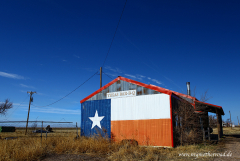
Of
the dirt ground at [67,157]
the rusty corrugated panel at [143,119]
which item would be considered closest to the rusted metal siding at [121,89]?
the rusty corrugated panel at [143,119]

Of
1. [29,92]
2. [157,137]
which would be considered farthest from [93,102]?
[29,92]

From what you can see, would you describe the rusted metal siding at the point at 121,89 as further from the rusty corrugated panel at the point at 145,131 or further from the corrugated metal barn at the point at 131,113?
the rusty corrugated panel at the point at 145,131

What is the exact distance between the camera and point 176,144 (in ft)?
45.3

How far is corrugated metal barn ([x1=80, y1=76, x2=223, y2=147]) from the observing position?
13.8 metres

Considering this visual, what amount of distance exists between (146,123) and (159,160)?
4700 mm

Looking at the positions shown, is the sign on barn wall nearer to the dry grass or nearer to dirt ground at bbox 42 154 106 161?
the dry grass

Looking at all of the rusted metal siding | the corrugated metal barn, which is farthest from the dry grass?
the rusted metal siding

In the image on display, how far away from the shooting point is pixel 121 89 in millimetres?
16062

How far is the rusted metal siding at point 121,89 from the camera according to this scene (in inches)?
587

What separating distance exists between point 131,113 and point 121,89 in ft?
7.22

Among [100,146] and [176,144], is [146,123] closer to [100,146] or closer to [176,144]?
[176,144]

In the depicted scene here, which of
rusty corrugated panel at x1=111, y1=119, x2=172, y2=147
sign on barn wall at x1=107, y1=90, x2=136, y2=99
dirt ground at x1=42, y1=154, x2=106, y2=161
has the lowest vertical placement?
dirt ground at x1=42, y1=154, x2=106, y2=161

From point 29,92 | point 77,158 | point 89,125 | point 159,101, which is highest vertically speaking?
point 29,92

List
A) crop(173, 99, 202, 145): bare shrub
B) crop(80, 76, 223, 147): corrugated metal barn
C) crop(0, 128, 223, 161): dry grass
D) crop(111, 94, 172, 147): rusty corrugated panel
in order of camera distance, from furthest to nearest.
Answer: crop(173, 99, 202, 145): bare shrub, crop(80, 76, 223, 147): corrugated metal barn, crop(111, 94, 172, 147): rusty corrugated panel, crop(0, 128, 223, 161): dry grass
